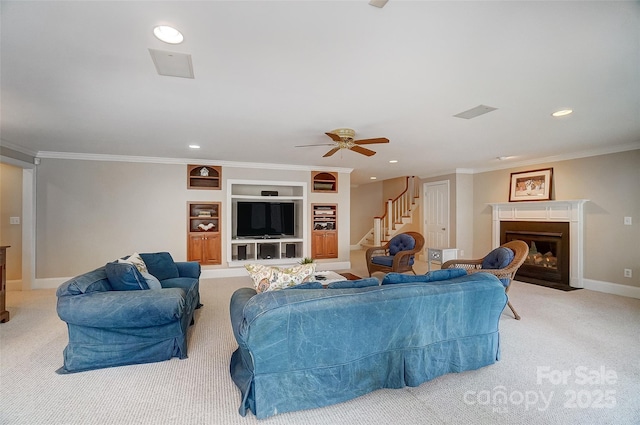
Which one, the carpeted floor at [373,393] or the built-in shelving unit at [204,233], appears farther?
the built-in shelving unit at [204,233]

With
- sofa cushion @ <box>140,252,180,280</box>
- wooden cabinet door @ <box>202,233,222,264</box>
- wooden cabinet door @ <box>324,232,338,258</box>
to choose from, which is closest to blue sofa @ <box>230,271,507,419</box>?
sofa cushion @ <box>140,252,180,280</box>

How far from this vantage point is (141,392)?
7.00 feet

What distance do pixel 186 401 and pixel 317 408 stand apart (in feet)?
2.98

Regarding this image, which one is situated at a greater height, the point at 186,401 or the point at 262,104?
the point at 262,104

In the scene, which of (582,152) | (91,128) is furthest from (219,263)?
(582,152)

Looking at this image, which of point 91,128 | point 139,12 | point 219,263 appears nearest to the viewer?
point 139,12

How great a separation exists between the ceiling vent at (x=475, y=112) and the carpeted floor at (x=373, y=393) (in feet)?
7.70

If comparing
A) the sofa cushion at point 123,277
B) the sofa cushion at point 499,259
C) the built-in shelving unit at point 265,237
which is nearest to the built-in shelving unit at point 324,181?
the built-in shelving unit at point 265,237

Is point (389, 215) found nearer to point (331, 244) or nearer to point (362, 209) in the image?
point (362, 209)

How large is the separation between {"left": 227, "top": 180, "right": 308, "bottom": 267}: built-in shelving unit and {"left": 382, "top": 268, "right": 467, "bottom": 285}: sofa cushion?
4236 millimetres

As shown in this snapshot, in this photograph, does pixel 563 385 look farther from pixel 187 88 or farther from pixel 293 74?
pixel 187 88

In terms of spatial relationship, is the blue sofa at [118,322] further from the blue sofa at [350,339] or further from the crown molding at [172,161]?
the crown molding at [172,161]

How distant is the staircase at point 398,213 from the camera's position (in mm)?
8828

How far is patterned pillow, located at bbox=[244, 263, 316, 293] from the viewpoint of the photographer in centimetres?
232
